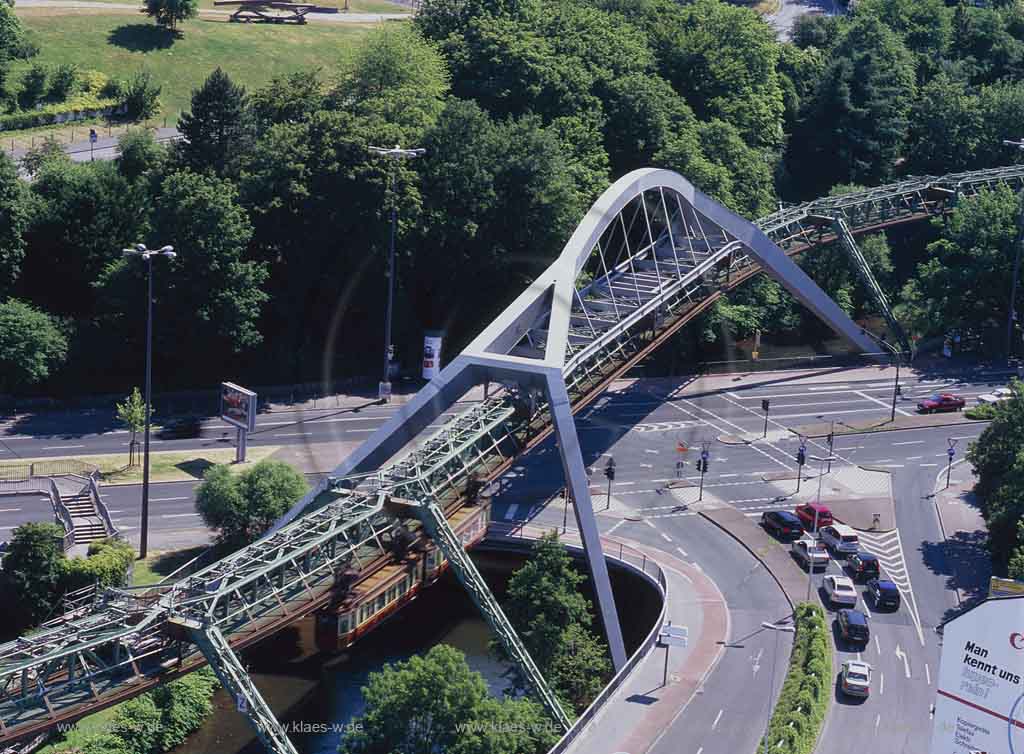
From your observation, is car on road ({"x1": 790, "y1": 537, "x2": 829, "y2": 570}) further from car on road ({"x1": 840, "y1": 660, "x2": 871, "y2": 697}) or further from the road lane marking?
the road lane marking

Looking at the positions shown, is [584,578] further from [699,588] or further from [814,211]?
[814,211]

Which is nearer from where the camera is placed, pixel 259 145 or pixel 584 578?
pixel 584 578

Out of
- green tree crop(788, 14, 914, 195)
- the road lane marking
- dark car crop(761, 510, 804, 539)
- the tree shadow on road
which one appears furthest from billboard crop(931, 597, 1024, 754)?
green tree crop(788, 14, 914, 195)

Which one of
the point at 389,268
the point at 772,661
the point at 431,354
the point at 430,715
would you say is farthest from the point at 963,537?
the point at 389,268

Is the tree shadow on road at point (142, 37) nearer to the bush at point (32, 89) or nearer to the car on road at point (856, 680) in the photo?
the bush at point (32, 89)

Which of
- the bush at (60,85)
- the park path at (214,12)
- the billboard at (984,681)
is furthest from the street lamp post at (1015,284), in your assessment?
→ the billboard at (984,681)

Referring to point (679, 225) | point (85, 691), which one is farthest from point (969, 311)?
point (85, 691)

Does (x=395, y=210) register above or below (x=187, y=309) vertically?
above
